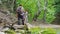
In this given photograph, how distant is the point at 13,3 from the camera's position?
2934 centimetres

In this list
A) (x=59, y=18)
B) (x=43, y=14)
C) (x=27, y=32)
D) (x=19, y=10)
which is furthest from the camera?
(x=59, y=18)

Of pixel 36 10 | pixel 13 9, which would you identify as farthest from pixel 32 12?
pixel 13 9

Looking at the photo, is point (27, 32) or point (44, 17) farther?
point (44, 17)

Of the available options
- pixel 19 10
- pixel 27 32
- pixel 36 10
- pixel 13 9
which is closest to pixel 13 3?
pixel 13 9

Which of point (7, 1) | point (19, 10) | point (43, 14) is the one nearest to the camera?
point (19, 10)

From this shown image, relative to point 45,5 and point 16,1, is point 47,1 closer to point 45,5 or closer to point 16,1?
point 45,5

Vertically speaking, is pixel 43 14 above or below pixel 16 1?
below

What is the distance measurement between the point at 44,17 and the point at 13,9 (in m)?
4.52

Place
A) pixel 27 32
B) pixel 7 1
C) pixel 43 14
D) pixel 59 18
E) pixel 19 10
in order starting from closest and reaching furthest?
pixel 27 32, pixel 19 10, pixel 7 1, pixel 43 14, pixel 59 18

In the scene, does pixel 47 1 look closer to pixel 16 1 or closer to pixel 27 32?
pixel 16 1

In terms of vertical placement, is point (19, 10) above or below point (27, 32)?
above

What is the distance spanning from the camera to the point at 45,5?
30.2m

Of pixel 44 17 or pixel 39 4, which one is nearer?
pixel 39 4

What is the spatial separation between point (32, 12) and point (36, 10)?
0.65 metres
